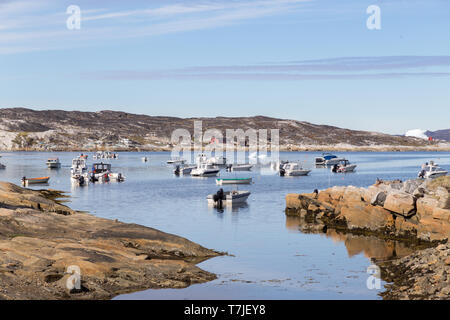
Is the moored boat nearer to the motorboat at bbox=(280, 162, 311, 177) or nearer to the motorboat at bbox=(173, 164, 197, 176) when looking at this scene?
the motorboat at bbox=(280, 162, 311, 177)

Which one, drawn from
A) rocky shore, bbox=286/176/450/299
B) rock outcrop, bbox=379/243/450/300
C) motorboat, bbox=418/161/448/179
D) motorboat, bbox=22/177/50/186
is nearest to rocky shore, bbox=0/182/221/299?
rock outcrop, bbox=379/243/450/300

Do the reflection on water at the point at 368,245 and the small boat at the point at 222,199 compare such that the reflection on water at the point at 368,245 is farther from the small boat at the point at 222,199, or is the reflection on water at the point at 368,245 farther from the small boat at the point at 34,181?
the small boat at the point at 34,181

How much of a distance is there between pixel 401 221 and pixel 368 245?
3.16 meters

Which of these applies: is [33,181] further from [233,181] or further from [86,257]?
[86,257]

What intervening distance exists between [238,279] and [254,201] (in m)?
34.7

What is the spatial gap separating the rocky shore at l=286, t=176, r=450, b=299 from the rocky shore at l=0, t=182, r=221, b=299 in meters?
8.11

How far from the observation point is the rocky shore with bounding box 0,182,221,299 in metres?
20.7

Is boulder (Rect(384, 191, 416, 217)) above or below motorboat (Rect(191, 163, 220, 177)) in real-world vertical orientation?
above

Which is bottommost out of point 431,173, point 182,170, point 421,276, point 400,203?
point 421,276

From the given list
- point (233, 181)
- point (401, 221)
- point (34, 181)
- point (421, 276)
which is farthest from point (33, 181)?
point (421, 276)

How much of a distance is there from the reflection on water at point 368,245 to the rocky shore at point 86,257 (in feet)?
26.8

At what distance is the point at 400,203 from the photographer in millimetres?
34156
